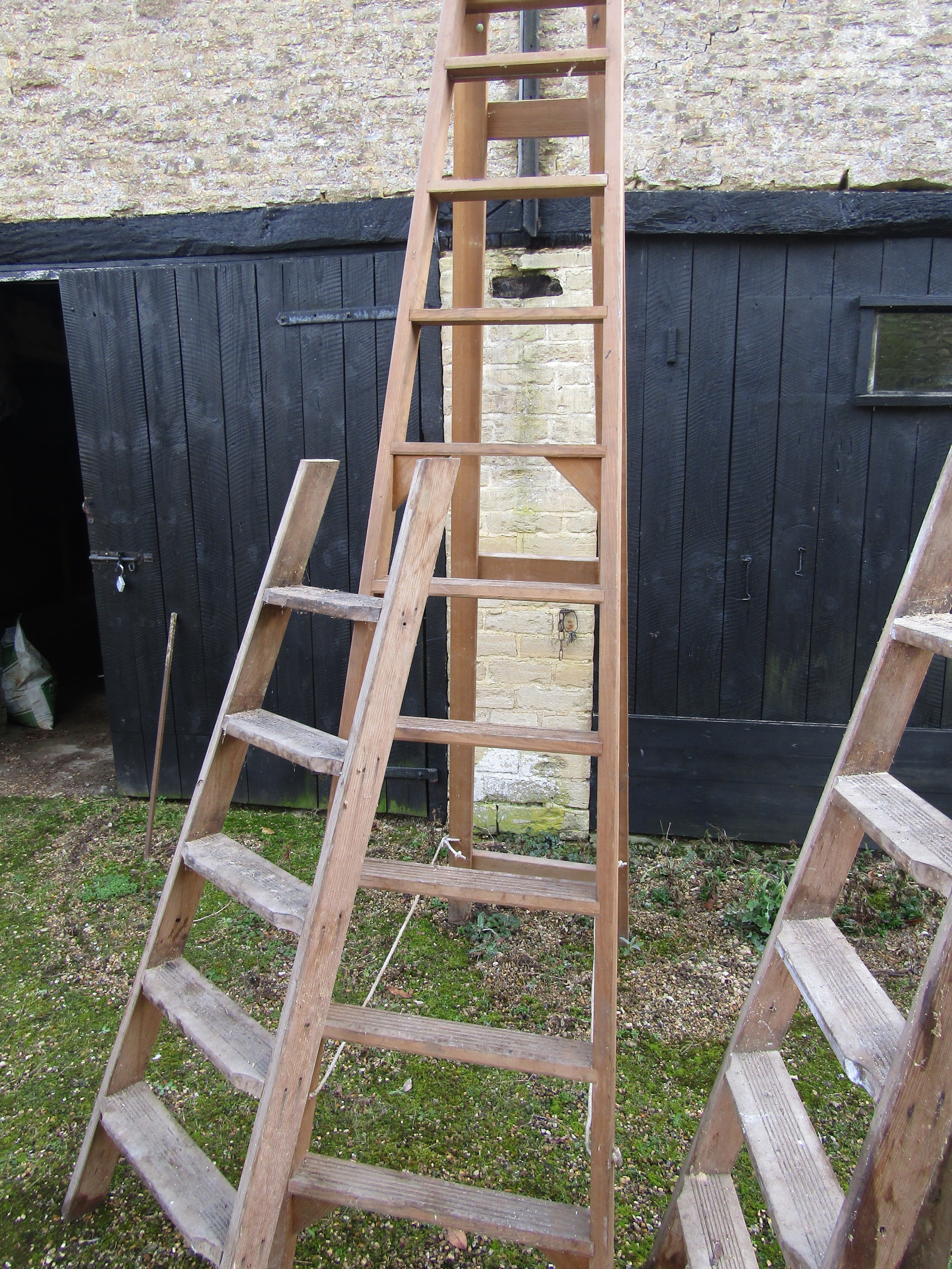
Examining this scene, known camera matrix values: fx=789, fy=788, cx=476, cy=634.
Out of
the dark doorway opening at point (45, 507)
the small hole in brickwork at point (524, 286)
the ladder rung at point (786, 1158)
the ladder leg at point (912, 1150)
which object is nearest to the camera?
the ladder leg at point (912, 1150)

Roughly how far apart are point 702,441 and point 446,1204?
2.65 meters

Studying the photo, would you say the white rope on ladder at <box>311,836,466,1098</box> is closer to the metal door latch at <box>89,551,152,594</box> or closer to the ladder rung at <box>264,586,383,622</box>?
the ladder rung at <box>264,586,383,622</box>

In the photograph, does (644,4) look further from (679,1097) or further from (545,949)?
(679,1097)

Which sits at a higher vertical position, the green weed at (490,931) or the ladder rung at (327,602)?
the ladder rung at (327,602)

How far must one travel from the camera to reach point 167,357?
3.44 metres

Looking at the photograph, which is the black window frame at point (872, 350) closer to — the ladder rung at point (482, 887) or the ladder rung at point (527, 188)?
the ladder rung at point (527, 188)

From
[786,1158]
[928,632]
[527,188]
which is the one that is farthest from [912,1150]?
[527,188]

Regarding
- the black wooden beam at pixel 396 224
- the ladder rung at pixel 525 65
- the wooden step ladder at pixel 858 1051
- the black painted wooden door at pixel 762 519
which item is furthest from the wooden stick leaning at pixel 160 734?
the wooden step ladder at pixel 858 1051

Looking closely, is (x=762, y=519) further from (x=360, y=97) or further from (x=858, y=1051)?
(x=858, y=1051)

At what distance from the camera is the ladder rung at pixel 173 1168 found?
4.45 feet

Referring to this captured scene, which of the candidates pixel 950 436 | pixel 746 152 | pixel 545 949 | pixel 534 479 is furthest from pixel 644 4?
pixel 545 949

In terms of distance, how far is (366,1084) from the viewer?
7.00ft

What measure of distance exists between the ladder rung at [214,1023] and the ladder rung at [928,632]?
1265 mm

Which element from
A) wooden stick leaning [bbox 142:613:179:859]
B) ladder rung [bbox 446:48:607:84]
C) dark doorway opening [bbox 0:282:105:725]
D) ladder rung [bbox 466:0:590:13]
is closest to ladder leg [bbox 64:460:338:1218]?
ladder rung [bbox 446:48:607:84]
